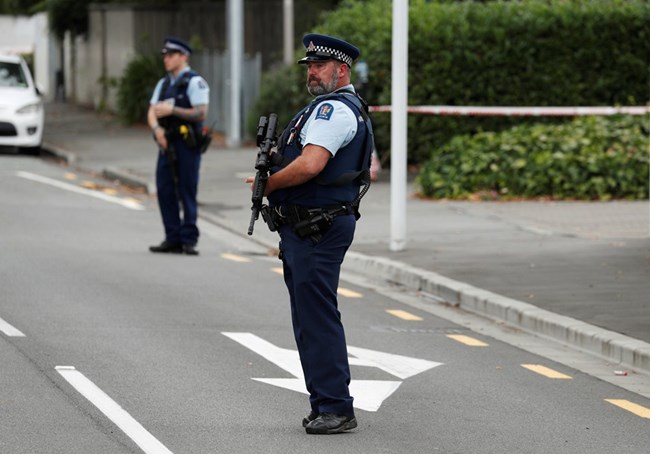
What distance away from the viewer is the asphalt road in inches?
301

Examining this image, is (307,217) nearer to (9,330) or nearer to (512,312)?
(9,330)

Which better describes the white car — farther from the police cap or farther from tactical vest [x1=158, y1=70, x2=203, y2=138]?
the police cap

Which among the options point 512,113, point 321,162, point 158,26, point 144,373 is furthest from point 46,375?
point 158,26

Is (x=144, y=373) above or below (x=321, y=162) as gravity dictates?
below

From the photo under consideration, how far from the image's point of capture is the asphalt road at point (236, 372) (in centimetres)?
765

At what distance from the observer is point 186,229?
48.3ft

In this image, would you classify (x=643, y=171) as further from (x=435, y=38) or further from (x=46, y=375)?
(x=46, y=375)

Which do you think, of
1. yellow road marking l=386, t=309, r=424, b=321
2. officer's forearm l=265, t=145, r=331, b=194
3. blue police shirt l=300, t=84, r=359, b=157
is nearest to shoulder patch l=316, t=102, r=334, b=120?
blue police shirt l=300, t=84, r=359, b=157

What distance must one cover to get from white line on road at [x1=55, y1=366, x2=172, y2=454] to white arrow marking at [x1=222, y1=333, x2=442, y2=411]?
104cm

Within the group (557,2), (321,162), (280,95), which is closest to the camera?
(321,162)

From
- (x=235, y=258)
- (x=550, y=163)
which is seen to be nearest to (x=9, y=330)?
(x=235, y=258)

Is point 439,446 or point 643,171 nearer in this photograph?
point 439,446

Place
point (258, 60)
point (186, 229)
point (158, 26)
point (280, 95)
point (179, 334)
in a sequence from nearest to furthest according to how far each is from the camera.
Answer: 1. point (179, 334)
2. point (186, 229)
3. point (280, 95)
4. point (258, 60)
5. point (158, 26)

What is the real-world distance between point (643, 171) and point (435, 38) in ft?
15.1
